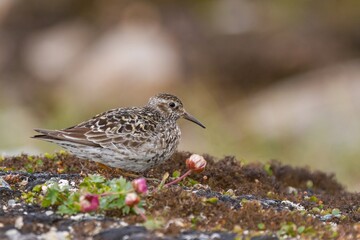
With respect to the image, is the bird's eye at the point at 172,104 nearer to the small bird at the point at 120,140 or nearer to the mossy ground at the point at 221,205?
the mossy ground at the point at 221,205

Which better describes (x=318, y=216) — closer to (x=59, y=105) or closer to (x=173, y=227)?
(x=173, y=227)

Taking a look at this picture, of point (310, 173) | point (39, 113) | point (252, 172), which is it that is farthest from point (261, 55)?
point (252, 172)

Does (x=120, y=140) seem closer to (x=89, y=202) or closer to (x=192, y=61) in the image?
(x=89, y=202)

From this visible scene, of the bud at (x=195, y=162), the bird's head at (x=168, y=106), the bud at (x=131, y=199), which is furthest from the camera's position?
the bird's head at (x=168, y=106)

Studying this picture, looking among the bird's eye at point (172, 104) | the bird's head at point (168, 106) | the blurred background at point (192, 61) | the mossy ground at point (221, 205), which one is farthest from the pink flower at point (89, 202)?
the blurred background at point (192, 61)

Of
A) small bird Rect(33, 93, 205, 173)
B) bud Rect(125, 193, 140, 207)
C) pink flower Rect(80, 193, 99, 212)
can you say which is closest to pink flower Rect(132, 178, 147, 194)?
bud Rect(125, 193, 140, 207)

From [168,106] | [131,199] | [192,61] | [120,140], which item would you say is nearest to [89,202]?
[131,199]

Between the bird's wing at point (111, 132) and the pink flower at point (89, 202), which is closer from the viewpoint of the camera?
the pink flower at point (89, 202)

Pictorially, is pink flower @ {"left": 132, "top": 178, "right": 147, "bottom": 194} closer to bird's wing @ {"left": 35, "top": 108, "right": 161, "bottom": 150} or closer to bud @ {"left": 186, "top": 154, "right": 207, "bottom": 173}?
bud @ {"left": 186, "top": 154, "right": 207, "bottom": 173}
